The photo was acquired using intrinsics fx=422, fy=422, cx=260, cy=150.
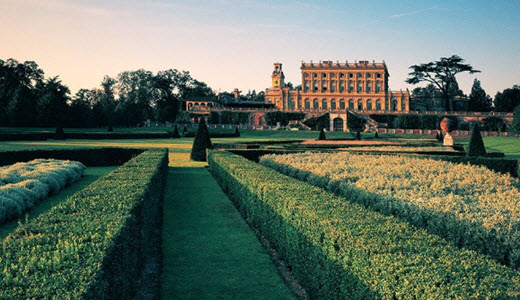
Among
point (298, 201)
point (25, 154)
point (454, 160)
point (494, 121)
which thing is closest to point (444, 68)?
point (494, 121)

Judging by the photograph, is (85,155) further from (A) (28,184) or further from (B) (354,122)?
(B) (354,122)

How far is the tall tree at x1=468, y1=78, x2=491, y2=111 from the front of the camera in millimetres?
106625

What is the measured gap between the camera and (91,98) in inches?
3969

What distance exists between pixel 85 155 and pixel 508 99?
99.2 metres

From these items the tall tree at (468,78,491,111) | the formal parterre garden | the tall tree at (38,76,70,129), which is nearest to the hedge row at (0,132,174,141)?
the tall tree at (38,76,70,129)

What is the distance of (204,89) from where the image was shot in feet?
360

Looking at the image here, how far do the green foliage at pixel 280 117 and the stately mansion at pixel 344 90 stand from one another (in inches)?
354

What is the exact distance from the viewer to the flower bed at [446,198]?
613cm

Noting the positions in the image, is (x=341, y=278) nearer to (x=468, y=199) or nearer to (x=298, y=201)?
(x=298, y=201)

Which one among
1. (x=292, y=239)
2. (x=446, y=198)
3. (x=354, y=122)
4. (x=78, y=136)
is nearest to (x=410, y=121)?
(x=354, y=122)

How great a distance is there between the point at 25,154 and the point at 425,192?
19960 mm

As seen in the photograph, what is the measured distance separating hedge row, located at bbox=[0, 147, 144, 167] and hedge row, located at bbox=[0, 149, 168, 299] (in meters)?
16.7

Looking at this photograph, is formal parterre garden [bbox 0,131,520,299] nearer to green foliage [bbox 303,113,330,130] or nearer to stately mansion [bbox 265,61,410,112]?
green foliage [bbox 303,113,330,130]

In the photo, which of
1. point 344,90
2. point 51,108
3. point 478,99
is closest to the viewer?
point 51,108
